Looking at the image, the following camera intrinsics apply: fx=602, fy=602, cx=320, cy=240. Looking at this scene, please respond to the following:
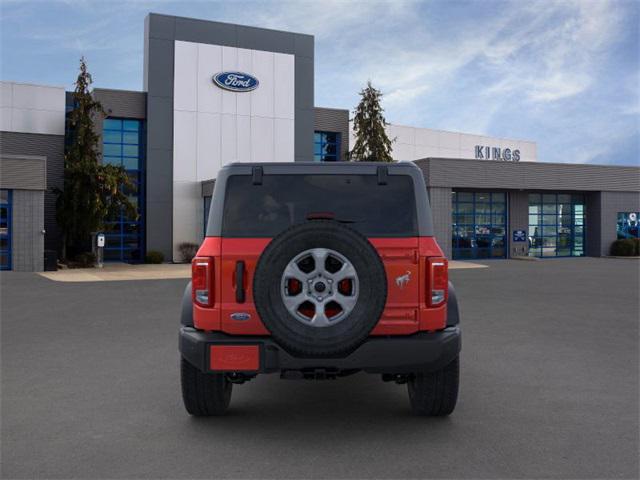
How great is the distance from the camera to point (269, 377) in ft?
20.7

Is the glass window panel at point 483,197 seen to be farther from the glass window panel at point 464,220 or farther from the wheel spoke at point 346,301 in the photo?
the wheel spoke at point 346,301

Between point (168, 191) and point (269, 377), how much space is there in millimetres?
25622

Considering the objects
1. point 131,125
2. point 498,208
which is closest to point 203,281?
point 131,125

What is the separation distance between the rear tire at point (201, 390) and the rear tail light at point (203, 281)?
65 centimetres

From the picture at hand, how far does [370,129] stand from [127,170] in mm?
12756

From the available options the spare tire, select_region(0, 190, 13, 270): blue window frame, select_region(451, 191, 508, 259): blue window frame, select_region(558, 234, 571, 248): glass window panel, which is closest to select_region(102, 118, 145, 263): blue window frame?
select_region(0, 190, 13, 270): blue window frame

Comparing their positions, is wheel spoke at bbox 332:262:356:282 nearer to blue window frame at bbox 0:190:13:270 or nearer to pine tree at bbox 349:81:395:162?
blue window frame at bbox 0:190:13:270

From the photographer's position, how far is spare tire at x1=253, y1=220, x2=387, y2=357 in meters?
3.92

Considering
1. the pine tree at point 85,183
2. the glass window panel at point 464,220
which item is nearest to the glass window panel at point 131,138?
the pine tree at point 85,183

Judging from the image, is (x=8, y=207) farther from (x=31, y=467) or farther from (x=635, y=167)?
(x=635, y=167)

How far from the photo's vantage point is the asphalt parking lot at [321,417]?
386 centimetres

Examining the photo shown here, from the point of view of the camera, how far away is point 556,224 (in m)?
34.5

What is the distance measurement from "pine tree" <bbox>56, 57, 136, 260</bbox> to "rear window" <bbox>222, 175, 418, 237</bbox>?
75.8 feet

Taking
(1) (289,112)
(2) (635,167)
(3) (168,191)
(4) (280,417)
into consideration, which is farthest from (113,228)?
(2) (635,167)
